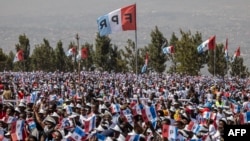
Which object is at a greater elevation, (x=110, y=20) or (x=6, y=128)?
(x=110, y=20)

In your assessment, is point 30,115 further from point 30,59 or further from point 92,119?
point 30,59

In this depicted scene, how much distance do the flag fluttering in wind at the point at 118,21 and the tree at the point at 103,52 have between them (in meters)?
70.6

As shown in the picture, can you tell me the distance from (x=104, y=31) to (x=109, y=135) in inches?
396

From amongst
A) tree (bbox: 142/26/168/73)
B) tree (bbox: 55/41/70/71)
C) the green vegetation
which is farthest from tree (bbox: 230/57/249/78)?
tree (bbox: 55/41/70/71)

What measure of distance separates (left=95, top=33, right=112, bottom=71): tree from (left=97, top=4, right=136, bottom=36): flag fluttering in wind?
70644mm

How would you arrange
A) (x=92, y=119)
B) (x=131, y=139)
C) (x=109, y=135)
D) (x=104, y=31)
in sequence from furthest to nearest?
1. (x=104, y=31)
2. (x=92, y=119)
3. (x=109, y=135)
4. (x=131, y=139)

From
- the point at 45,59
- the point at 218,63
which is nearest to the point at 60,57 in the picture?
the point at 45,59

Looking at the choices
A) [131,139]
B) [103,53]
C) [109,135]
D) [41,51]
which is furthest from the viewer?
[41,51]

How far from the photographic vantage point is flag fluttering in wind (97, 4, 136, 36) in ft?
75.3

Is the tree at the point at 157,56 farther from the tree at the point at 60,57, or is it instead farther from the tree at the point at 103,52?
the tree at the point at 60,57

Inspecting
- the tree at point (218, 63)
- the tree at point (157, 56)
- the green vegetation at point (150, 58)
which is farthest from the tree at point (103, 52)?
the tree at point (218, 63)

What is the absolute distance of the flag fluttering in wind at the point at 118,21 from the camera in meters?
23.0

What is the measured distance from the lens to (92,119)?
1455 cm

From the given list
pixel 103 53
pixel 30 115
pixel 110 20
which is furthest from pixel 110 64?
pixel 30 115
